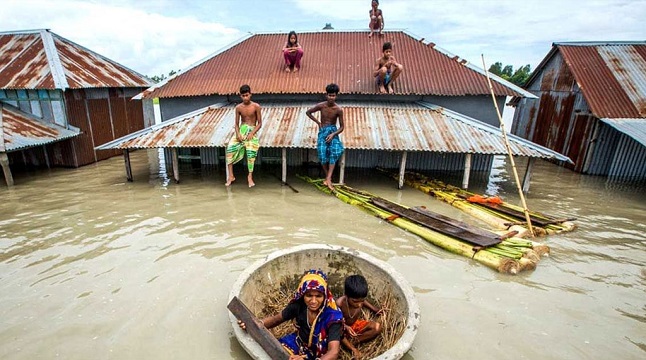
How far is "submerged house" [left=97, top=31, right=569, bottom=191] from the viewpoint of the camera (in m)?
8.77

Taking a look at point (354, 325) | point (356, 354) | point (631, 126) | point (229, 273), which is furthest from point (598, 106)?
point (229, 273)

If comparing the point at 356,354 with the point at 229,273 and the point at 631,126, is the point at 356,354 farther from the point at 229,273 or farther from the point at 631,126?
the point at 631,126

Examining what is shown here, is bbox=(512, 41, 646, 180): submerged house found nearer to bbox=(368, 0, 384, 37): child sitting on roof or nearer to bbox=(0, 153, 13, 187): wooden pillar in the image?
bbox=(368, 0, 384, 37): child sitting on roof

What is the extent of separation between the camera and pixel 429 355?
3.45 meters

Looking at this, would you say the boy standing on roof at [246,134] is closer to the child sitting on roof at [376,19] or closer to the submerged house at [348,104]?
the submerged house at [348,104]

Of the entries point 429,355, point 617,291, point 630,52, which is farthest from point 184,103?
point 630,52

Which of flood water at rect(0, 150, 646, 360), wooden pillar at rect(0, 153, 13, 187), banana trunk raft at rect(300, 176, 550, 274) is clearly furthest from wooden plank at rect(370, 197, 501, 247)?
wooden pillar at rect(0, 153, 13, 187)

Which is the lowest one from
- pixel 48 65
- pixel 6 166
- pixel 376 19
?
pixel 6 166

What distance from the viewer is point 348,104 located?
1051 centimetres

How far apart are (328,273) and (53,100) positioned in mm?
12294

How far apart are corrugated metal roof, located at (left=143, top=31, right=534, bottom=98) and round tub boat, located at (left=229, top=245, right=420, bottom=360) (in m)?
7.50

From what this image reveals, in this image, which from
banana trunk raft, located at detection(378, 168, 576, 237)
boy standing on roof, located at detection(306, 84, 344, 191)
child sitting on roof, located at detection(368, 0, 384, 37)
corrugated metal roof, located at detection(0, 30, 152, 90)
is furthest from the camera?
child sitting on roof, located at detection(368, 0, 384, 37)

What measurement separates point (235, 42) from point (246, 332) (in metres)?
12.7

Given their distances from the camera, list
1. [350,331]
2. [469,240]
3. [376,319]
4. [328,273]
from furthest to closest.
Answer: [469,240], [328,273], [376,319], [350,331]
